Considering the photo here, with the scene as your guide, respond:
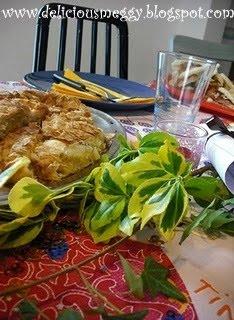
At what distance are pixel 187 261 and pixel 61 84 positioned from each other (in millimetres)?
604

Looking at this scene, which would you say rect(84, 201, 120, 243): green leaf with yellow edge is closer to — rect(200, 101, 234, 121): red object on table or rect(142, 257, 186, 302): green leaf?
rect(142, 257, 186, 302): green leaf

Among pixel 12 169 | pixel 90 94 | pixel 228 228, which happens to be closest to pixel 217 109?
pixel 90 94

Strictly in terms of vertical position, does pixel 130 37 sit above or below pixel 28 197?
below

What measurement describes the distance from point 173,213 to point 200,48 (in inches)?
56.2

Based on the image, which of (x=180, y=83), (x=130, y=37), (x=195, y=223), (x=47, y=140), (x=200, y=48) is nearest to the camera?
(x=195, y=223)

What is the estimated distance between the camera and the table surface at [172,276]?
0.96 ft

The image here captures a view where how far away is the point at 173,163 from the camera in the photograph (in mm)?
384

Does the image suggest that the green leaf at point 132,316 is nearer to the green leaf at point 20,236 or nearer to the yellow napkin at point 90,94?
the green leaf at point 20,236

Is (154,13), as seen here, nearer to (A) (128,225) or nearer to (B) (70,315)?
(A) (128,225)

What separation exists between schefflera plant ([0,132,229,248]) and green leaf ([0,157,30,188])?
3cm

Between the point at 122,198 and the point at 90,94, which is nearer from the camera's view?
the point at 122,198

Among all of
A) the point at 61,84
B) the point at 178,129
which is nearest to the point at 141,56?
the point at 61,84

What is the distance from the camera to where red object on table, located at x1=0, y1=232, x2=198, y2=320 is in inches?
11.3

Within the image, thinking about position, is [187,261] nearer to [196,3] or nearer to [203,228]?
[203,228]
